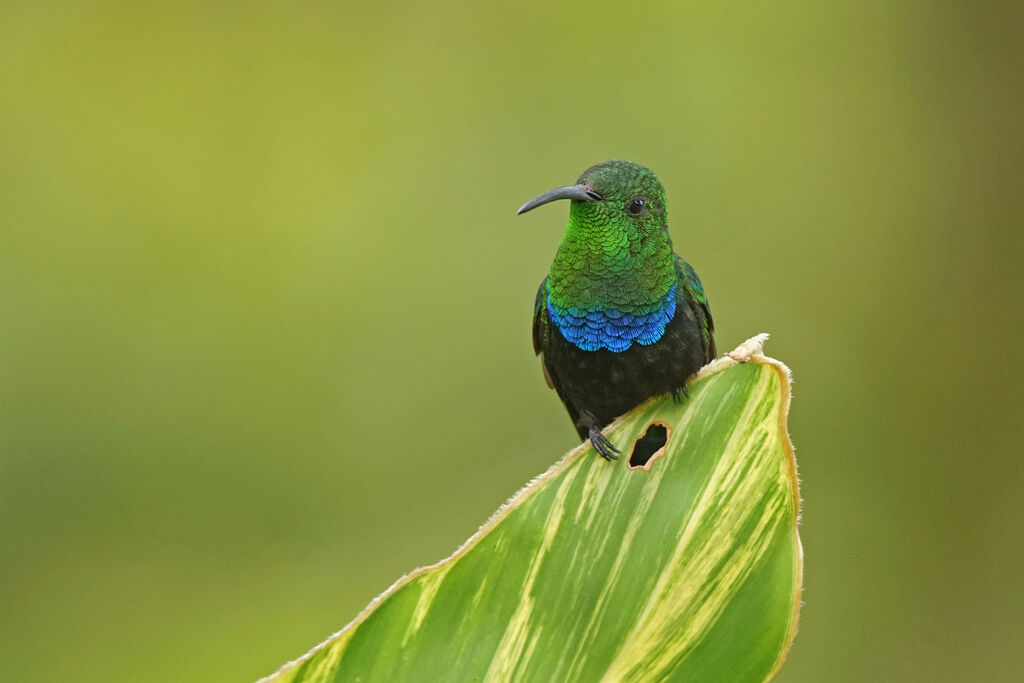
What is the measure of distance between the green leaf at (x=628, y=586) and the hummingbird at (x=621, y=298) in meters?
0.62

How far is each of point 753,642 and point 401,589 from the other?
0.36 m

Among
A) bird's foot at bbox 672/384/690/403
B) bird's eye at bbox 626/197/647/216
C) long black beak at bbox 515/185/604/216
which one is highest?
long black beak at bbox 515/185/604/216

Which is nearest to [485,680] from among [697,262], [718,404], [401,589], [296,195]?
[401,589]

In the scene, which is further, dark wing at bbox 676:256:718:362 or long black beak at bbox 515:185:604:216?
dark wing at bbox 676:256:718:362

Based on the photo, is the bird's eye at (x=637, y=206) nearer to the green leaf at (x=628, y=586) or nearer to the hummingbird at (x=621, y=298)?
the hummingbird at (x=621, y=298)

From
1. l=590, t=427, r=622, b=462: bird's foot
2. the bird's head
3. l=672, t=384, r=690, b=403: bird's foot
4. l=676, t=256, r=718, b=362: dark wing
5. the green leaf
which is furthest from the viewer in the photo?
l=676, t=256, r=718, b=362: dark wing

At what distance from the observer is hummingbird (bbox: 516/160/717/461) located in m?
1.89

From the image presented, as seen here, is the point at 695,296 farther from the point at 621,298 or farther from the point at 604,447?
the point at 604,447

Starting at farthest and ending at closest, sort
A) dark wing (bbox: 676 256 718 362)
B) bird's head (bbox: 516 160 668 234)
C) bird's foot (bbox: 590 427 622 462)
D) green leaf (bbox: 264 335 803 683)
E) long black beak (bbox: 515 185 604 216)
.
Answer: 1. dark wing (bbox: 676 256 718 362)
2. bird's head (bbox: 516 160 668 234)
3. long black beak (bbox: 515 185 604 216)
4. bird's foot (bbox: 590 427 622 462)
5. green leaf (bbox: 264 335 803 683)

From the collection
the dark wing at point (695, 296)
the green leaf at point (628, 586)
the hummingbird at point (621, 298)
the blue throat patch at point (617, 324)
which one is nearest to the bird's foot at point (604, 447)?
the green leaf at point (628, 586)

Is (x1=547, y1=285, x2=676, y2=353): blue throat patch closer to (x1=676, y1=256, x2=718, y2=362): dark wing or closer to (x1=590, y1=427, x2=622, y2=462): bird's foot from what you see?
(x1=676, y1=256, x2=718, y2=362): dark wing

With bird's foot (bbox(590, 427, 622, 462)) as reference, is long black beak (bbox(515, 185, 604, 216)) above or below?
above

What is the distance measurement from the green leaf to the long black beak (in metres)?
0.65

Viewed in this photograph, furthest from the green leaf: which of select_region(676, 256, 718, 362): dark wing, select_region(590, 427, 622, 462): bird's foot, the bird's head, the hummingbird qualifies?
select_region(676, 256, 718, 362): dark wing
